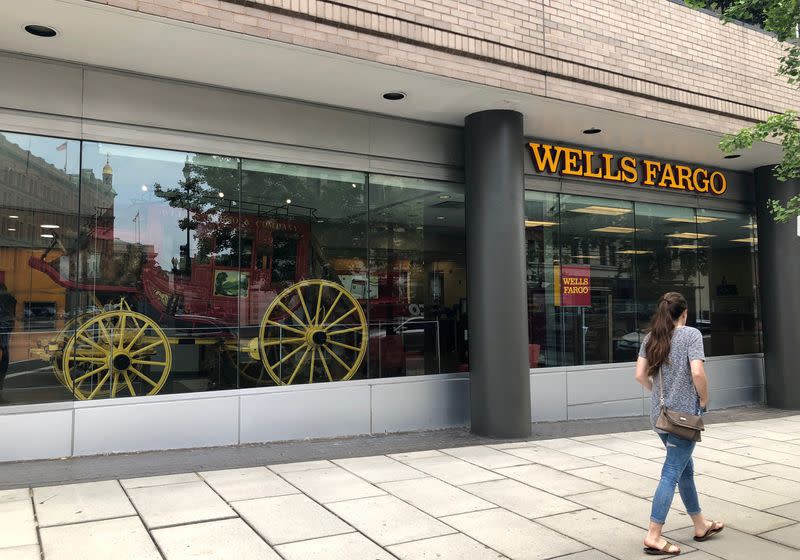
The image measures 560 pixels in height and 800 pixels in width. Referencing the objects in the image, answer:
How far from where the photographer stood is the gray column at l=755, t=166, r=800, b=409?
11508 mm

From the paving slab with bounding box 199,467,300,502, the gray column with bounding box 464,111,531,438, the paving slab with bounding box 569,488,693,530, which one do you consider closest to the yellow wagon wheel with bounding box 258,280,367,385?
the gray column with bounding box 464,111,531,438

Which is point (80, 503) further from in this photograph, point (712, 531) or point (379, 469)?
point (712, 531)

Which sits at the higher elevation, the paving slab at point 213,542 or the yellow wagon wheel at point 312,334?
the yellow wagon wheel at point 312,334

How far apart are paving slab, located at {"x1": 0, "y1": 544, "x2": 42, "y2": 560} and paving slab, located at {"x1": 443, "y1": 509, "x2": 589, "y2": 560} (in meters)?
2.91

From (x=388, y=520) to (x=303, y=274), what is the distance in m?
4.10

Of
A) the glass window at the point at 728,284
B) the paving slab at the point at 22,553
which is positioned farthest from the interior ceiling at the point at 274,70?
the paving slab at the point at 22,553

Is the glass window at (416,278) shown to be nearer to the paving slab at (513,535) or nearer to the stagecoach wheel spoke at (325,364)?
the stagecoach wheel spoke at (325,364)

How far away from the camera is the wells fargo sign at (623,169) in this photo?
9.80 meters

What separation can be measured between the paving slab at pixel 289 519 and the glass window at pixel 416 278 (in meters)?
3.41

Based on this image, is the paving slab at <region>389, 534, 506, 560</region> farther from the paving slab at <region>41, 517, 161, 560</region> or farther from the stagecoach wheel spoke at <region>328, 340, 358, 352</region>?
the stagecoach wheel spoke at <region>328, 340, 358, 352</region>

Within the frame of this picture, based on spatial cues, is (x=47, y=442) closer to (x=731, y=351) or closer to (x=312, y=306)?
(x=312, y=306)

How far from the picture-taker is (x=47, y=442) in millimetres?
6602

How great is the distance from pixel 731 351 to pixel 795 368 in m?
1.08

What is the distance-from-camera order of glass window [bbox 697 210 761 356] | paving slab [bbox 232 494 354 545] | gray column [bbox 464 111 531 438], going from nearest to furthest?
paving slab [bbox 232 494 354 545] → gray column [bbox 464 111 531 438] → glass window [bbox 697 210 761 356]
